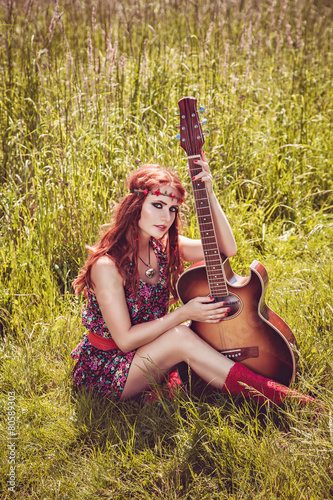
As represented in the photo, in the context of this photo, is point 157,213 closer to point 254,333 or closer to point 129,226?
point 129,226

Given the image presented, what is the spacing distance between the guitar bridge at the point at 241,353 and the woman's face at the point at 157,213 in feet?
2.03

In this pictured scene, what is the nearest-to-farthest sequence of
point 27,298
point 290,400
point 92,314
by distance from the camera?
point 290,400
point 92,314
point 27,298

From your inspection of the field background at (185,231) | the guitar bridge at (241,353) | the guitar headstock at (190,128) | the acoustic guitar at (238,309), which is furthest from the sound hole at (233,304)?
the guitar headstock at (190,128)

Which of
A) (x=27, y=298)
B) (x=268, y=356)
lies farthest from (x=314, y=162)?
(x=27, y=298)

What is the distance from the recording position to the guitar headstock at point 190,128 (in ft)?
6.84

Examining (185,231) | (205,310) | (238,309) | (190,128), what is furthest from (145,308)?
(185,231)

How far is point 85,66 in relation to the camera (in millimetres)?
4121

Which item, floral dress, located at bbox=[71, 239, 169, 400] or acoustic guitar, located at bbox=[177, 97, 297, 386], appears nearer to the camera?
acoustic guitar, located at bbox=[177, 97, 297, 386]

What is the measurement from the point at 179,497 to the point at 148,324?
717 millimetres

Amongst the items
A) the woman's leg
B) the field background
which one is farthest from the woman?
the field background

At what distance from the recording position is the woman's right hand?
2070 millimetres

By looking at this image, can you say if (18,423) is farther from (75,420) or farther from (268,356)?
(268,356)

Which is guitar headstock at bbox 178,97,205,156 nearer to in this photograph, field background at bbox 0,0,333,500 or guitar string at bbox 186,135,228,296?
guitar string at bbox 186,135,228,296

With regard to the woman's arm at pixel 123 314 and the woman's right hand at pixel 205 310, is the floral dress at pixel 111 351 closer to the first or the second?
the woman's arm at pixel 123 314
